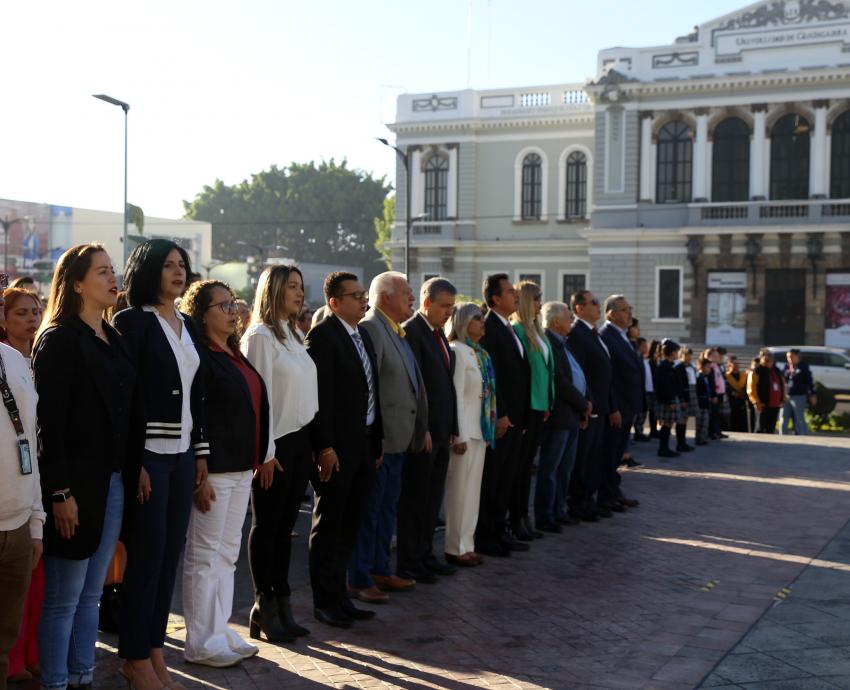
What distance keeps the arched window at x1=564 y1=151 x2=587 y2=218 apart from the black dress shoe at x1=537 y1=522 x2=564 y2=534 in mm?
37902

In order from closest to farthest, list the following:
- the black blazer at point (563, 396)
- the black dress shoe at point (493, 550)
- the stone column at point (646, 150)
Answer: the black dress shoe at point (493, 550) → the black blazer at point (563, 396) → the stone column at point (646, 150)

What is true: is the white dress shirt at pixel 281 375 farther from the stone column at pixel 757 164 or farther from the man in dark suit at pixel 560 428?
the stone column at pixel 757 164

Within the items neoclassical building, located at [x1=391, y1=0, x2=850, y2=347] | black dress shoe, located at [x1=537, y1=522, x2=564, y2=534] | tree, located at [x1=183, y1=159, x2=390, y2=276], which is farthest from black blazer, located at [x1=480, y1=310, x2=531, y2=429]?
tree, located at [x1=183, y1=159, x2=390, y2=276]

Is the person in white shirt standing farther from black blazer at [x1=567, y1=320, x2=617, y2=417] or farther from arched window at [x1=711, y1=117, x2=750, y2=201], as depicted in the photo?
arched window at [x1=711, y1=117, x2=750, y2=201]

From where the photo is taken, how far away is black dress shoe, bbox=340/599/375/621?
6.51 meters

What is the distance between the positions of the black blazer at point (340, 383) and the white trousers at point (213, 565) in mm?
849

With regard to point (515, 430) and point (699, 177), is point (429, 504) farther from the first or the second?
point (699, 177)

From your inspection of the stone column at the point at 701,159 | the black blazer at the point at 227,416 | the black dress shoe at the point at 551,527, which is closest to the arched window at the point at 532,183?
the stone column at the point at 701,159

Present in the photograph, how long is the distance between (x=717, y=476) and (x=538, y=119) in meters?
34.9

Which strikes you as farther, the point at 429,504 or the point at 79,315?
the point at 429,504

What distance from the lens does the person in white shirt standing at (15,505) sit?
3.92 metres

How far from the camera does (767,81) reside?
4047 cm

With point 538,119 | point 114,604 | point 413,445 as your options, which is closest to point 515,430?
point 413,445

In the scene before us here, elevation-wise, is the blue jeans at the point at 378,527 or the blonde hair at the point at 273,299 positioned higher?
the blonde hair at the point at 273,299
